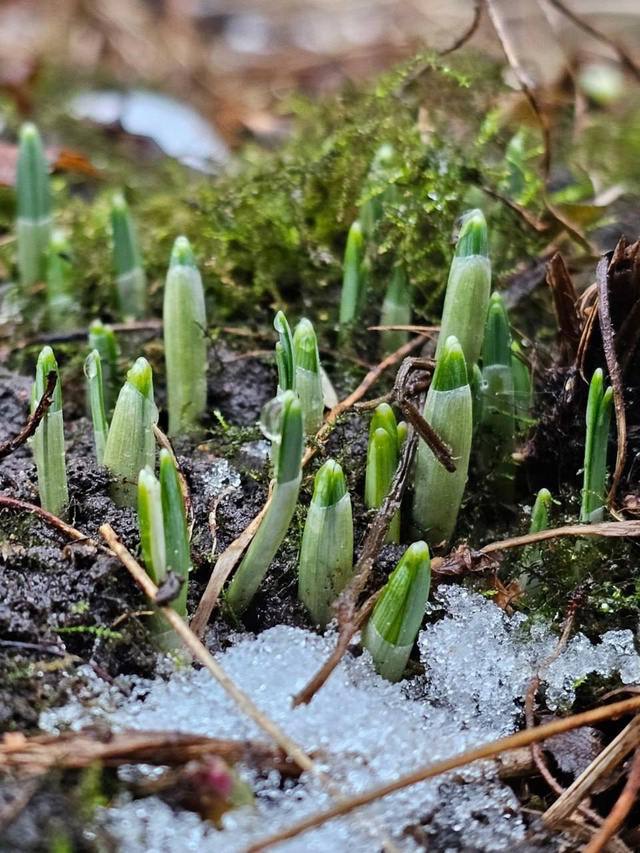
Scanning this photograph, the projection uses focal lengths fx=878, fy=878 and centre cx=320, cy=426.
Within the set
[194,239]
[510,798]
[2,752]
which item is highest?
[194,239]

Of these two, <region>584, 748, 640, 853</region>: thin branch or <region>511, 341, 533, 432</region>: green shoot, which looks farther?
<region>511, 341, 533, 432</region>: green shoot

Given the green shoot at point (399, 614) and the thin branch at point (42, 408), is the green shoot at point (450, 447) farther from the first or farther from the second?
the thin branch at point (42, 408)

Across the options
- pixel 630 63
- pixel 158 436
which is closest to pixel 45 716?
pixel 158 436

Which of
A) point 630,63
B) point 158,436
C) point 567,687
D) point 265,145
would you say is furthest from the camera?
point 265,145

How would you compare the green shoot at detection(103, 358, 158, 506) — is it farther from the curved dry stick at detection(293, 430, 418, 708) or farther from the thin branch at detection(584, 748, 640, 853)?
the thin branch at detection(584, 748, 640, 853)

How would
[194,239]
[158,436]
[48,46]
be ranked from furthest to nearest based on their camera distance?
[48,46], [194,239], [158,436]

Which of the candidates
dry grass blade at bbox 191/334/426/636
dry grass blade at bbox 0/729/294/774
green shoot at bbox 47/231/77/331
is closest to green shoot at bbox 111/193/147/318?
green shoot at bbox 47/231/77/331

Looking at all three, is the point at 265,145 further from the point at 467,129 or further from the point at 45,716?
the point at 45,716
